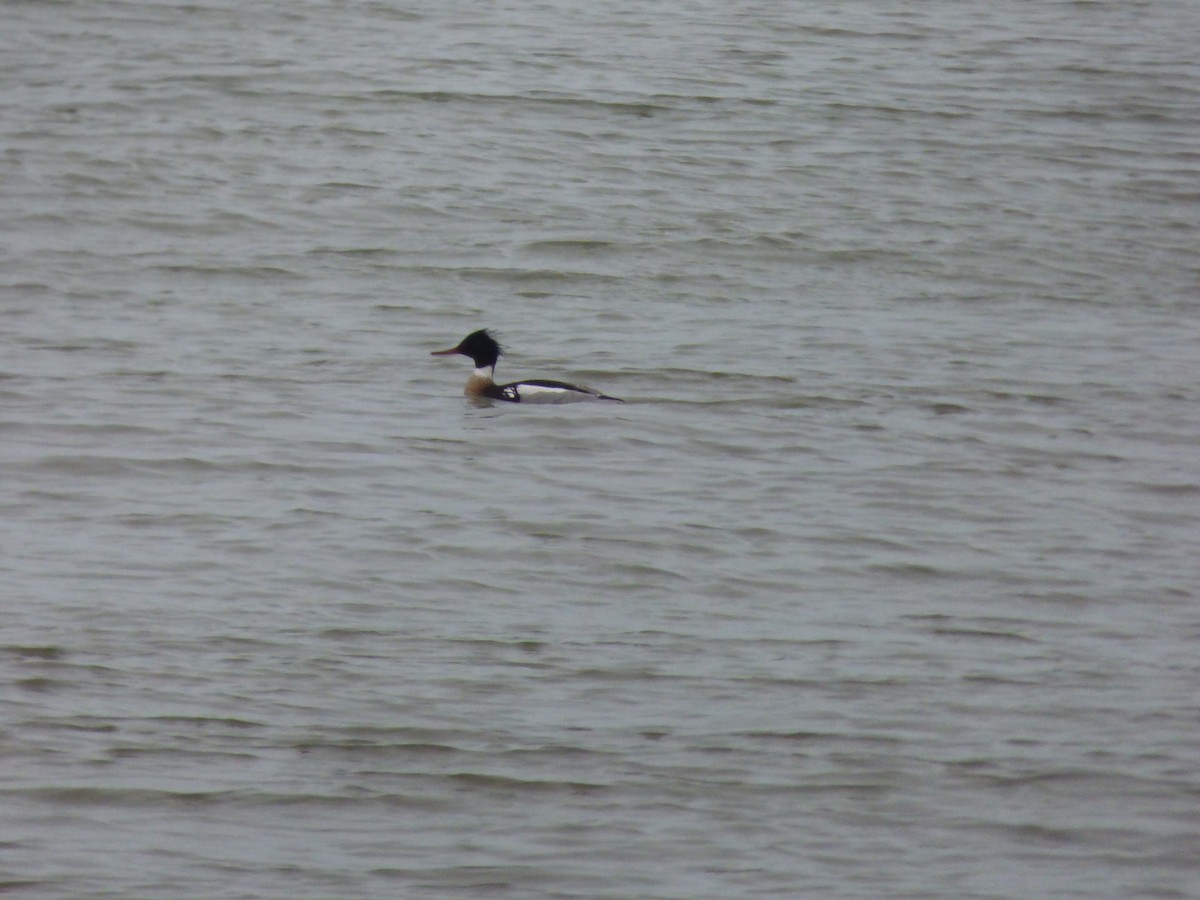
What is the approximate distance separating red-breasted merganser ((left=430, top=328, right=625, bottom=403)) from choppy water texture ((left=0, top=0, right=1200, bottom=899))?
0.15m

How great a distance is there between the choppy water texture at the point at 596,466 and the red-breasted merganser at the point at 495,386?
0.15 meters

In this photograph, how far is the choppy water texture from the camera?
247 inches

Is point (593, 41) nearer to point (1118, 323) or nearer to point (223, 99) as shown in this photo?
point (223, 99)

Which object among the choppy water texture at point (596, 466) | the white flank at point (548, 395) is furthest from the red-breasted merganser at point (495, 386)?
the choppy water texture at point (596, 466)

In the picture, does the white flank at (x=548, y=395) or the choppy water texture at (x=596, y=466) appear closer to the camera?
the choppy water texture at (x=596, y=466)

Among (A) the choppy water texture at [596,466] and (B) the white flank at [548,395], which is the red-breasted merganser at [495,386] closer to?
(B) the white flank at [548,395]

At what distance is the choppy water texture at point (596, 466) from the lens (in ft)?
20.6

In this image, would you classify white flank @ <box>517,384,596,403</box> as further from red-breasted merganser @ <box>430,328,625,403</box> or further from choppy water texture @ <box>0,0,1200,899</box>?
choppy water texture @ <box>0,0,1200,899</box>

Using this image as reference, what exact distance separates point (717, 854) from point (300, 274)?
9330 millimetres

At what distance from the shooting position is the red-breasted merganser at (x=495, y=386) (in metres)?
12.1

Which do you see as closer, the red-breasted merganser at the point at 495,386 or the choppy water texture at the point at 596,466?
the choppy water texture at the point at 596,466

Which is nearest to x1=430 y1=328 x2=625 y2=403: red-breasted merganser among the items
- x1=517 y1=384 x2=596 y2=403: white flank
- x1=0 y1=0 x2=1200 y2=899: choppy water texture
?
x1=517 y1=384 x2=596 y2=403: white flank

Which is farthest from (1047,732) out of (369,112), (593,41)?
(593,41)

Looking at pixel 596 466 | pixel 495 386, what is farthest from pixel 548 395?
pixel 596 466
